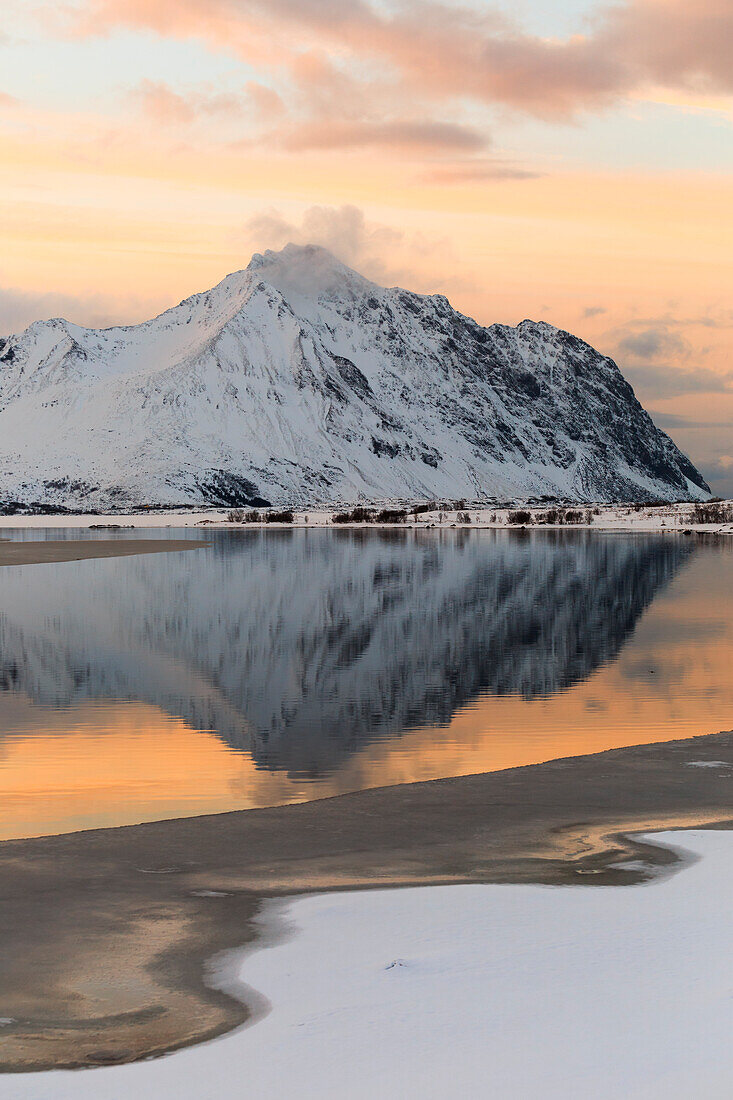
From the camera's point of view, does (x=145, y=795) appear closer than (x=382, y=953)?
No

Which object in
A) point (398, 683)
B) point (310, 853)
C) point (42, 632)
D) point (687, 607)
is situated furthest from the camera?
point (687, 607)

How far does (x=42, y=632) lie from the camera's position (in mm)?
41406

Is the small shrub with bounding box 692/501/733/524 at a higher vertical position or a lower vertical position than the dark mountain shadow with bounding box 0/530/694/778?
higher

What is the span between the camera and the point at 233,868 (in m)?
13.7

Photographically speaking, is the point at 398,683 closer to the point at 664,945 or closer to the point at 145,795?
the point at 145,795

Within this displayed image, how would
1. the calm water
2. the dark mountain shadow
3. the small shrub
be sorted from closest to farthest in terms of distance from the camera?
the calm water < the dark mountain shadow < the small shrub

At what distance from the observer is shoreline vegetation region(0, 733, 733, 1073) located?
9.63m

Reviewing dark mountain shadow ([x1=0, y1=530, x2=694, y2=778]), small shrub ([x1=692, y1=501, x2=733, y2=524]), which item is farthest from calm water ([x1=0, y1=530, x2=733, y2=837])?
small shrub ([x1=692, y1=501, x2=733, y2=524])

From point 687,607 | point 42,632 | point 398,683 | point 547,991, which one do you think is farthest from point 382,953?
point 687,607

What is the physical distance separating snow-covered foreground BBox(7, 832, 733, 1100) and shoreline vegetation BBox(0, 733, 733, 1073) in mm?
410

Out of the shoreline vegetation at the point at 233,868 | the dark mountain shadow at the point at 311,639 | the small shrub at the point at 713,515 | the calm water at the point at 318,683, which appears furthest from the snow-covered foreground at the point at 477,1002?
the small shrub at the point at 713,515

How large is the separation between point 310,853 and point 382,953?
356 centimetres

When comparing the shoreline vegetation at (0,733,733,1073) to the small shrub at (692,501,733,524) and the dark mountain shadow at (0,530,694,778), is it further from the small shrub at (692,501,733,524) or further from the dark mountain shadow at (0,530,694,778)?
the small shrub at (692,501,733,524)

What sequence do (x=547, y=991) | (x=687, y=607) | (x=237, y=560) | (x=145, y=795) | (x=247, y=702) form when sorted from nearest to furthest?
(x=547, y=991), (x=145, y=795), (x=247, y=702), (x=687, y=607), (x=237, y=560)
